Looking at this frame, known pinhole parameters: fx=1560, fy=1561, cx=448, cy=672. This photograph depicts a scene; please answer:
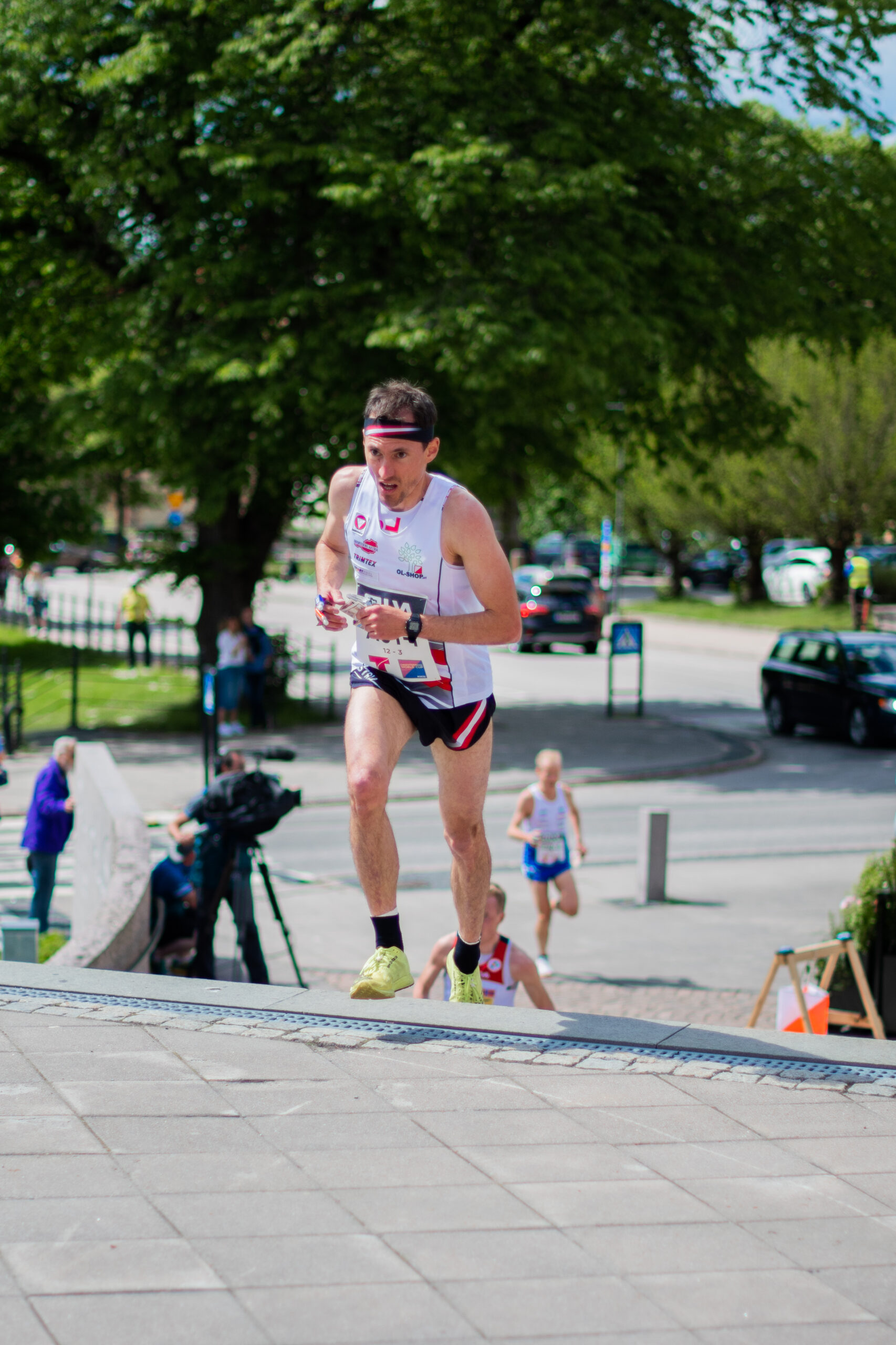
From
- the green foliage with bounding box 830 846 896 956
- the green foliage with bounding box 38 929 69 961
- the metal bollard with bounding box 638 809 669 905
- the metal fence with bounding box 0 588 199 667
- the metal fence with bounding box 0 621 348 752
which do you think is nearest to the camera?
the green foliage with bounding box 830 846 896 956

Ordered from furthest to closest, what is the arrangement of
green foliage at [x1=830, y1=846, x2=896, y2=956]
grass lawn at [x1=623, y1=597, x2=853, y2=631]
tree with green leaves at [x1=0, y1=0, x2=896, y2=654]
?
grass lawn at [x1=623, y1=597, x2=853, y2=631]
tree with green leaves at [x1=0, y1=0, x2=896, y2=654]
green foliage at [x1=830, y1=846, x2=896, y2=956]

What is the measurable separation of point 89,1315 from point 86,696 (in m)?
23.8

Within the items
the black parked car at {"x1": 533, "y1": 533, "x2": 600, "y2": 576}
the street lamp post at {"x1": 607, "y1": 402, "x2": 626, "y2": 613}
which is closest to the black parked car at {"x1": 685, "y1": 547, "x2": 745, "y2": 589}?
the black parked car at {"x1": 533, "y1": 533, "x2": 600, "y2": 576}

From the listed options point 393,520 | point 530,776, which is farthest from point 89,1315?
point 530,776

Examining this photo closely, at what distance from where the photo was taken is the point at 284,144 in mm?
18344

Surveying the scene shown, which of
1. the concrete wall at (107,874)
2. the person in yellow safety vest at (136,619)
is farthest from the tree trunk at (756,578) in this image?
the concrete wall at (107,874)

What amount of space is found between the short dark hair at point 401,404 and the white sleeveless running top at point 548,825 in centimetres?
662

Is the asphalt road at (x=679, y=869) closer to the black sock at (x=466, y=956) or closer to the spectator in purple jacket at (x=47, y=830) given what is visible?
the spectator in purple jacket at (x=47, y=830)

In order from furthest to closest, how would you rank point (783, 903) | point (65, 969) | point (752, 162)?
point (752, 162) < point (783, 903) < point (65, 969)

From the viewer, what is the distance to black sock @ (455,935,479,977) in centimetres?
555

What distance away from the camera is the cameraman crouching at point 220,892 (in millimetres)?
9477

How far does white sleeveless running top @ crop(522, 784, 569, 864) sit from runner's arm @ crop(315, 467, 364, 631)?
20.6ft

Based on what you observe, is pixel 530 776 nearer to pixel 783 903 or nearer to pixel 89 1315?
pixel 783 903

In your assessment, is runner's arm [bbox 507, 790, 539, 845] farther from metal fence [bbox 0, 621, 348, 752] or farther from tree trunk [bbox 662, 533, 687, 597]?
tree trunk [bbox 662, 533, 687, 597]
